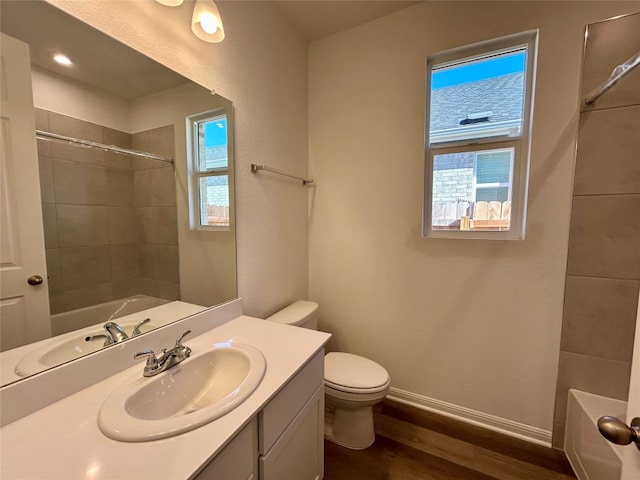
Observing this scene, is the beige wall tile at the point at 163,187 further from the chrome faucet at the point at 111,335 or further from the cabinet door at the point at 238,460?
the cabinet door at the point at 238,460

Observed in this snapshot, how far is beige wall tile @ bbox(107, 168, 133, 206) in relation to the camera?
92cm

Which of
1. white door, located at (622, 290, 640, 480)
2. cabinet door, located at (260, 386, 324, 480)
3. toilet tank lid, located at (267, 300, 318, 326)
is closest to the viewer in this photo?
white door, located at (622, 290, 640, 480)

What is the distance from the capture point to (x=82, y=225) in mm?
851

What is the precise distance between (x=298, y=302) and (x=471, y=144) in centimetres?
153

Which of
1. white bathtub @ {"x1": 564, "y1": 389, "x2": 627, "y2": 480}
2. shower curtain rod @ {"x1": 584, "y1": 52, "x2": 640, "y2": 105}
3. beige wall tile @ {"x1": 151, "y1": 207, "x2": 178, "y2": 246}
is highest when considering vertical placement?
shower curtain rod @ {"x1": 584, "y1": 52, "x2": 640, "y2": 105}

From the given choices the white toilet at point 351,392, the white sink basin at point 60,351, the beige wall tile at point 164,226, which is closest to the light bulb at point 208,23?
the beige wall tile at point 164,226

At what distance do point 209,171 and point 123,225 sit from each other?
1.57 feet

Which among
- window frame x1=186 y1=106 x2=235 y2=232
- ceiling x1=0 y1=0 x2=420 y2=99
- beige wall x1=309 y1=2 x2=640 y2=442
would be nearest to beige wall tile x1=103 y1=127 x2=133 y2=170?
ceiling x1=0 y1=0 x2=420 y2=99

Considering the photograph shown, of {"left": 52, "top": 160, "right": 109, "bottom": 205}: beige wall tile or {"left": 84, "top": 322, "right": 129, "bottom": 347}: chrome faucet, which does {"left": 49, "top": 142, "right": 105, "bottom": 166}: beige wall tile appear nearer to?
{"left": 52, "top": 160, "right": 109, "bottom": 205}: beige wall tile

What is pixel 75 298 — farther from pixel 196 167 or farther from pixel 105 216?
pixel 196 167

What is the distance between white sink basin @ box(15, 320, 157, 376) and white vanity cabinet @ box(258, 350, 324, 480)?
1.99 ft

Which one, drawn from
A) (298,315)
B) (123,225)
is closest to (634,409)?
(298,315)

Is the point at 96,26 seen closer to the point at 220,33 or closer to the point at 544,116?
the point at 220,33

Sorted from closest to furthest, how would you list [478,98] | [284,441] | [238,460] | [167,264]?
[238,460] → [284,441] → [167,264] → [478,98]
